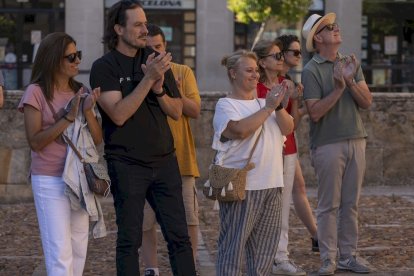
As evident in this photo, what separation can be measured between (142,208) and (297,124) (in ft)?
6.47

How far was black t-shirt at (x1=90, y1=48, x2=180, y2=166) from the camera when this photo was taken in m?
6.08

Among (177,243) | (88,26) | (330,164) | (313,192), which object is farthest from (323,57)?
(88,26)

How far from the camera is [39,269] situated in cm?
799

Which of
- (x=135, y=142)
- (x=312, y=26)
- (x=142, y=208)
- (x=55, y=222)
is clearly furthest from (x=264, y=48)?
(x=55, y=222)

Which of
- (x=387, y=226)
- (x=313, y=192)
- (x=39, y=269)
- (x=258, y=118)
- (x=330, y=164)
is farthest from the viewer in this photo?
(x=313, y=192)

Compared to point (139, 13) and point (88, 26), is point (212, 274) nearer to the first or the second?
point (139, 13)

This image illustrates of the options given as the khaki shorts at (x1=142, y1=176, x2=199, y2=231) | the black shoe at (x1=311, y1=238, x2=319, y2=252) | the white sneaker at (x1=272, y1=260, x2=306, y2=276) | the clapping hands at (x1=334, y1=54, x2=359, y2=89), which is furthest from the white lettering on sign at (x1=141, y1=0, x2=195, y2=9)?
the khaki shorts at (x1=142, y1=176, x2=199, y2=231)

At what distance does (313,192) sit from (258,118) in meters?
6.34

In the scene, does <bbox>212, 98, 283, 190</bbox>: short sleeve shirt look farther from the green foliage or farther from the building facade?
the building facade

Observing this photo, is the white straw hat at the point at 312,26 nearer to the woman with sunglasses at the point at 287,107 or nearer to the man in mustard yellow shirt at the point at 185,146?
the woman with sunglasses at the point at 287,107

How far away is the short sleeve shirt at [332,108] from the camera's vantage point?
24.6ft

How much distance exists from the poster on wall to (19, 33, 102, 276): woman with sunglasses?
76.1ft

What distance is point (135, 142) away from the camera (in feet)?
20.0

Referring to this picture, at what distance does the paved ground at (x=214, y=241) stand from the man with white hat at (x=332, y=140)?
317 mm
